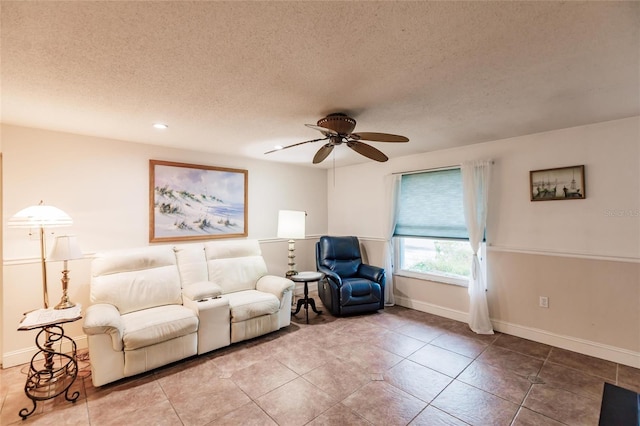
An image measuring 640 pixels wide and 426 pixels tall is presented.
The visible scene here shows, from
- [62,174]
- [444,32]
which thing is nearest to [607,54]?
[444,32]

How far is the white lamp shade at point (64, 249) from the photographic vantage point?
246 cm

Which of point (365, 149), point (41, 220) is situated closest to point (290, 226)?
point (365, 149)

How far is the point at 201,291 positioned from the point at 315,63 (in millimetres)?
2586

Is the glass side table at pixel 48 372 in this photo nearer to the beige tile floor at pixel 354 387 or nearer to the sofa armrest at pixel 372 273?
the beige tile floor at pixel 354 387

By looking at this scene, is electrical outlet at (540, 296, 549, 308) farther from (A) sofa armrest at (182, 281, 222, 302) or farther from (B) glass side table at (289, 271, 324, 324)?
(A) sofa armrest at (182, 281, 222, 302)

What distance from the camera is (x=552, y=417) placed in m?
1.97

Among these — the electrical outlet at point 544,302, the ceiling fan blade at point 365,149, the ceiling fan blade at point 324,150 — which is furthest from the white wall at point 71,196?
the electrical outlet at point 544,302

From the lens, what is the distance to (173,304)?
3178mm

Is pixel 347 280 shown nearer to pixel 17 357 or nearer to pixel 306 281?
pixel 306 281

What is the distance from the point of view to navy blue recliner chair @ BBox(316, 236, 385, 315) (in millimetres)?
3930

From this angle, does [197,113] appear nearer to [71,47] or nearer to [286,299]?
[71,47]

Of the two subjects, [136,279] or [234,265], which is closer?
[136,279]

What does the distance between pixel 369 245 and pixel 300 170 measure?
6.17ft

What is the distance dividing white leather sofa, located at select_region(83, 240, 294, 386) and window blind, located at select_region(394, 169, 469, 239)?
6.93 feet
